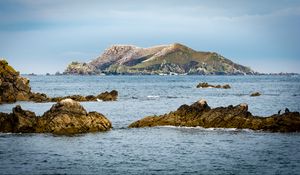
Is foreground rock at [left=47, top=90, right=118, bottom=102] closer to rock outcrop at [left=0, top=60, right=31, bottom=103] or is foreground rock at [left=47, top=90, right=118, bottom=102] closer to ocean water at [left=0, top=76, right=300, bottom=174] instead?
rock outcrop at [left=0, top=60, right=31, bottom=103]

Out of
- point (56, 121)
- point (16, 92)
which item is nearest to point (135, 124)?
point (56, 121)

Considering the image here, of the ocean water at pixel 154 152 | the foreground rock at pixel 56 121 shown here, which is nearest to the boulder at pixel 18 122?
the foreground rock at pixel 56 121

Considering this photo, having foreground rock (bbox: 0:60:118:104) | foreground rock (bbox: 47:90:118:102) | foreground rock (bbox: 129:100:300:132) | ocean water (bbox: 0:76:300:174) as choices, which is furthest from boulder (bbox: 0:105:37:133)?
foreground rock (bbox: 47:90:118:102)

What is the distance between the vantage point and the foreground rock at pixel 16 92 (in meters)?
123

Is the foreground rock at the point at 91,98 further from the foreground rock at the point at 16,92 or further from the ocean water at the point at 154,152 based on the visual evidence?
the ocean water at the point at 154,152

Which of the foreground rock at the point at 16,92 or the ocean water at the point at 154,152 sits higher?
the foreground rock at the point at 16,92

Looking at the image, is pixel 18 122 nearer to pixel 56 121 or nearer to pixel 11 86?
pixel 56 121

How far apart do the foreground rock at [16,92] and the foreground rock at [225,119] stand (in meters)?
54.6

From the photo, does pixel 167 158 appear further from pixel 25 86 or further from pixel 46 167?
pixel 25 86

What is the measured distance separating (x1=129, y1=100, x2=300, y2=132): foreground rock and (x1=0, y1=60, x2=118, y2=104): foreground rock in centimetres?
5458

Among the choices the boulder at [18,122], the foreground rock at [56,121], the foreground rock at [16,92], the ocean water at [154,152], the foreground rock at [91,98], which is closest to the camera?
the ocean water at [154,152]

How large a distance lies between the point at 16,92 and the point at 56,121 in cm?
6566

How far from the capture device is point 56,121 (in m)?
65.7

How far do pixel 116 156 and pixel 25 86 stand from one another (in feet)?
284
